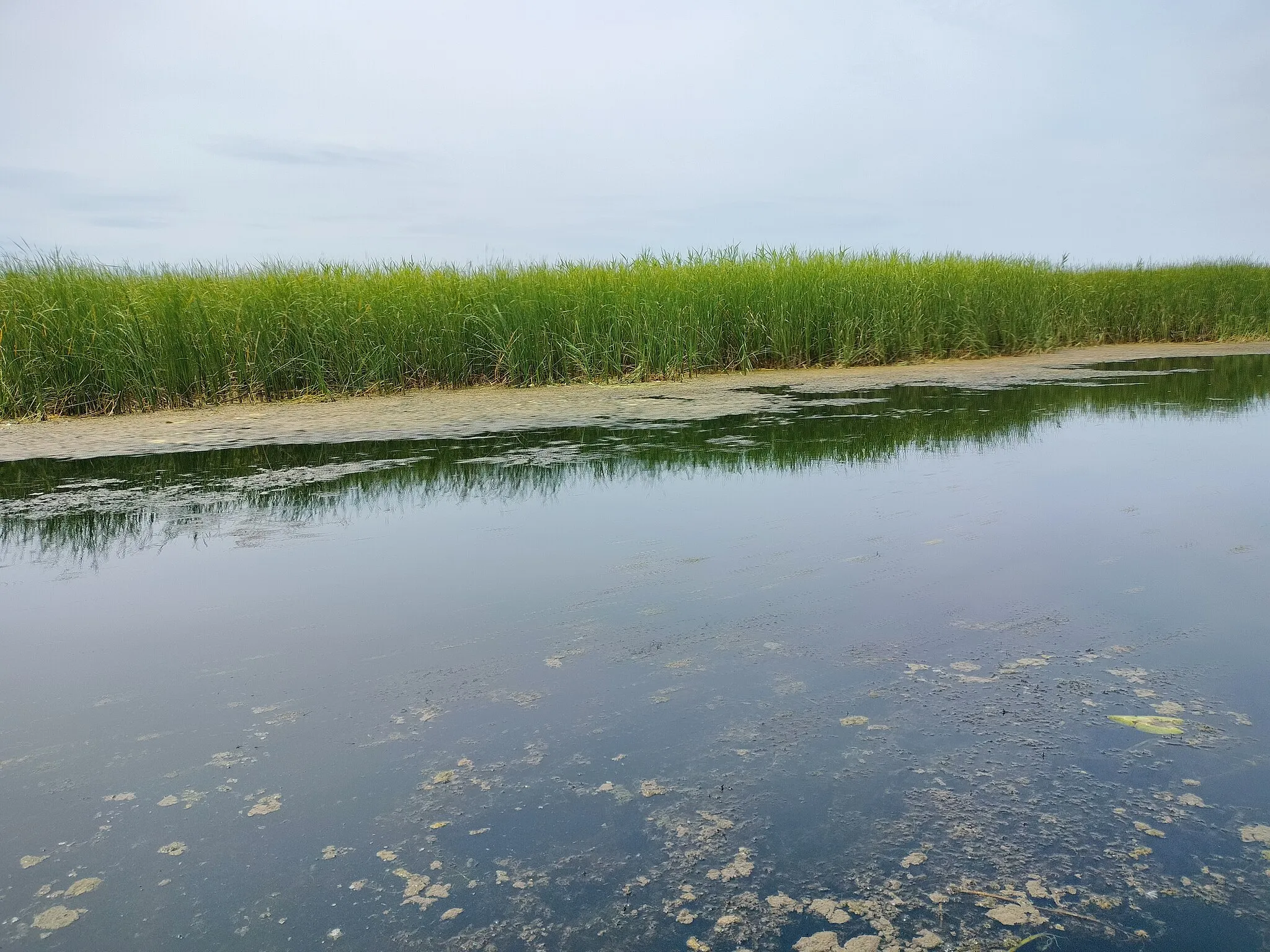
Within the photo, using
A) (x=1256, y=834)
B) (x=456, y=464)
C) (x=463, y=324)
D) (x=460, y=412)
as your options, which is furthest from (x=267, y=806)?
(x=463, y=324)

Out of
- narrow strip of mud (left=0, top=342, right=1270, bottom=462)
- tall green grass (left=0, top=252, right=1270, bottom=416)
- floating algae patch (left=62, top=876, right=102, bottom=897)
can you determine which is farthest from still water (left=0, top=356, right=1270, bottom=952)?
tall green grass (left=0, top=252, right=1270, bottom=416)

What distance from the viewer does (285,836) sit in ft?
5.17

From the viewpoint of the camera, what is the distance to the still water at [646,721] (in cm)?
137

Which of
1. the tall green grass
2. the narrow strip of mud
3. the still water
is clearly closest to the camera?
the still water

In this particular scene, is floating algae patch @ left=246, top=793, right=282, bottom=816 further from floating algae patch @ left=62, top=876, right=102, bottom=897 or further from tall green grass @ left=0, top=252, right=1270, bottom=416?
tall green grass @ left=0, top=252, right=1270, bottom=416

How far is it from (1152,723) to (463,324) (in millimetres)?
7176

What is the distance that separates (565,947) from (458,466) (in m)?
3.70

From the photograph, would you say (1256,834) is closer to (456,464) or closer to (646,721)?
(646,721)

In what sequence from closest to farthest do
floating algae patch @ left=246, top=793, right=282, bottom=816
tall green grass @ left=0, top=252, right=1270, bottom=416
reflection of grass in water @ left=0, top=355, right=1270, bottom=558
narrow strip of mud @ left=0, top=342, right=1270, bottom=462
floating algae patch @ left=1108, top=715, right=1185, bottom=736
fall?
floating algae patch @ left=246, top=793, right=282, bottom=816 → floating algae patch @ left=1108, top=715, right=1185, bottom=736 → reflection of grass in water @ left=0, top=355, right=1270, bottom=558 → narrow strip of mud @ left=0, top=342, right=1270, bottom=462 → tall green grass @ left=0, top=252, right=1270, bottom=416

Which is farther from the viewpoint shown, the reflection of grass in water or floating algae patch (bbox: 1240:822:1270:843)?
the reflection of grass in water

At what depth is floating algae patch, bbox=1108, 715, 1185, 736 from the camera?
5.98 ft

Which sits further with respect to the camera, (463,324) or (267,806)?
(463,324)

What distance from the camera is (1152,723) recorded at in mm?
1857

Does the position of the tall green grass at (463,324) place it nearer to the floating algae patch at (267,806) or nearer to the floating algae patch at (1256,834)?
the floating algae patch at (267,806)
